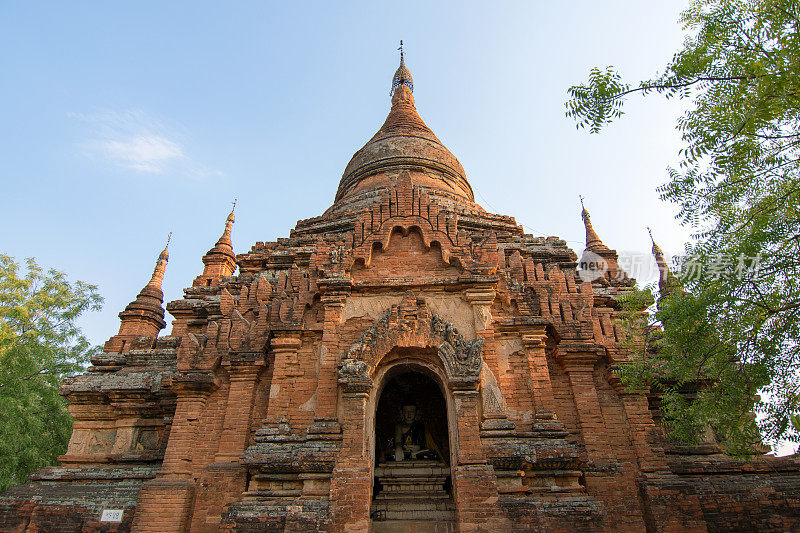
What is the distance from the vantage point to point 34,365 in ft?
55.6

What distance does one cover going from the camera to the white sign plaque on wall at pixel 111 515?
972 centimetres

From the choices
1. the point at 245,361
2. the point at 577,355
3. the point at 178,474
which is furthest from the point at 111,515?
the point at 577,355

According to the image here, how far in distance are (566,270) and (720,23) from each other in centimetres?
761

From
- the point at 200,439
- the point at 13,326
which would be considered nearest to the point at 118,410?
the point at 200,439

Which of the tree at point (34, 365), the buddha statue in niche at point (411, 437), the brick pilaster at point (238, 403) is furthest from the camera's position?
the tree at point (34, 365)

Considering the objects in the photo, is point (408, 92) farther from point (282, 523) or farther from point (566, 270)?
point (282, 523)

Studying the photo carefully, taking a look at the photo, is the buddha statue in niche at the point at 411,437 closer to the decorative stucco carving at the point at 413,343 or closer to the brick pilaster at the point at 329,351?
the brick pilaster at the point at 329,351

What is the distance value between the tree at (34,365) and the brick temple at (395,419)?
18.6 ft

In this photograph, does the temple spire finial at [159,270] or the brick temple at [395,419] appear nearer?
the brick temple at [395,419]

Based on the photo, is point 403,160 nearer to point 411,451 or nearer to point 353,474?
point 411,451

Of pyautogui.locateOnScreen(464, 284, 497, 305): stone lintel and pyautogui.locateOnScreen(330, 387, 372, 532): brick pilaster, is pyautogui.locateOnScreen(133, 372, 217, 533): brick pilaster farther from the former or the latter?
pyautogui.locateOnScreen(464, 284, 497, 305): stone lintel

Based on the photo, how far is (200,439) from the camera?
9.73m

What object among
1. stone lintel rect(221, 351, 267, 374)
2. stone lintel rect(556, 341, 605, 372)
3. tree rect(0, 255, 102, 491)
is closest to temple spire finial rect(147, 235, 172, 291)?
tree rect(0, 255, 102, 491)

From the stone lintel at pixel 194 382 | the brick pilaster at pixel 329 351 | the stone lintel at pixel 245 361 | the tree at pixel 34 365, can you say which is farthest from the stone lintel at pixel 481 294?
the tree at pixel 34 365
